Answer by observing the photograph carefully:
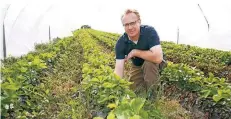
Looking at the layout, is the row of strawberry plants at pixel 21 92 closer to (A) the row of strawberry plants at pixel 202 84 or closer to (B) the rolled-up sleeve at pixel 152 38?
(B) the rolled-up sleeve at pixel 152 38

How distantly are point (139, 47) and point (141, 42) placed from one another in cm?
7

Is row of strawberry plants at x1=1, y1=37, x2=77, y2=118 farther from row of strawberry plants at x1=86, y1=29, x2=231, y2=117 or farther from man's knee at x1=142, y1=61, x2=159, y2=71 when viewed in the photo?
→ row of strawberry plants at x1=86, y1=29, x2=231, y2=117

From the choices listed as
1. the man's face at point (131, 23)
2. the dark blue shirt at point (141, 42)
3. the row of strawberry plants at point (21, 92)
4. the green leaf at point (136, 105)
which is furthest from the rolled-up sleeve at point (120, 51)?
the green leaf at point (136, 105)

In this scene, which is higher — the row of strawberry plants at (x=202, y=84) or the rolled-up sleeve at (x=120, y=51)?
the rolled-up sleeve at (x=120, y=51)

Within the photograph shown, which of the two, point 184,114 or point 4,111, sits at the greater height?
point 4,111

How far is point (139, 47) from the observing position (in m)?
4.42

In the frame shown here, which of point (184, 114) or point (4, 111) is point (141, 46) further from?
point (4, 111)

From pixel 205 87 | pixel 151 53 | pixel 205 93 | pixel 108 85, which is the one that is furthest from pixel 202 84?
pixel 108 85

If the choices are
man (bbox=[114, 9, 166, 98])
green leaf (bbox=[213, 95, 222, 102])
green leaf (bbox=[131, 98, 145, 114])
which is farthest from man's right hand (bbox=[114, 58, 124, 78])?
green leaf (bbox=[131, 98, 145, 114])

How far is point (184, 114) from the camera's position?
4.10m

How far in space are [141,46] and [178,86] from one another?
1117 mm

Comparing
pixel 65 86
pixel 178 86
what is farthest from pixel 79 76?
pixel 178 86

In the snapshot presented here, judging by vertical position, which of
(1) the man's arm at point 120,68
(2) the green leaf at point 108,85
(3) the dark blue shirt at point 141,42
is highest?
(3) the dark blue shirt at point 141,42

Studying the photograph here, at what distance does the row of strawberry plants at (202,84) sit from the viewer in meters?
4.09
